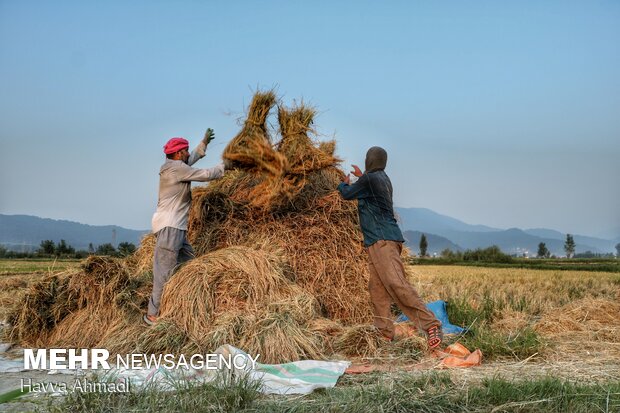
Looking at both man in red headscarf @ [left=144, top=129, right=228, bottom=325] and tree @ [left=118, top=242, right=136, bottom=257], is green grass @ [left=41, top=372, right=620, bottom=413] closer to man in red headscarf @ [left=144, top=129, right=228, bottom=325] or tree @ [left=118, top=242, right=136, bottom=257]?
man in red headscarf @ [left=144, top=129, right=228, bottom=325]

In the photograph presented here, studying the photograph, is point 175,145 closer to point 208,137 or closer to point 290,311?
point 208,137

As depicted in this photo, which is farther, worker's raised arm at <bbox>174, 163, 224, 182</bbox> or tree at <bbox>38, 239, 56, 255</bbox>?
tree at <bbox>38, 239, 56, 255</bbox>

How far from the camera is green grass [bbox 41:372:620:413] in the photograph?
422 cm

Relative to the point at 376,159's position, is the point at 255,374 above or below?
below

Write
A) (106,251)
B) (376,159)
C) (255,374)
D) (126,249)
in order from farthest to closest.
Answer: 1. (106,251)
2. (126,249)
3. (376,159)
4. (255,374)

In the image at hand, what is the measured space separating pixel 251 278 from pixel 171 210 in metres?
1.29

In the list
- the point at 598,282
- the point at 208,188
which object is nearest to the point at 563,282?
the point at 598,282

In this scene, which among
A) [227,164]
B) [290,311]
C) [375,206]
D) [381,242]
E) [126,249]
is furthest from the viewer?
[126,249]

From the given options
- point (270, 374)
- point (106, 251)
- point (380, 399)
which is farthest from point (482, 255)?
point (380, 399)

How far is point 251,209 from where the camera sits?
8.12 m

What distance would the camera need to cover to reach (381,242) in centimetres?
695

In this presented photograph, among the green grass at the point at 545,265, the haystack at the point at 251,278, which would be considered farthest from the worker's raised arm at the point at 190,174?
the green grass at the point at 545,265

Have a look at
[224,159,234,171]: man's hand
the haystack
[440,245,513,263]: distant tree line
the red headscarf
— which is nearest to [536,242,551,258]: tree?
[440,245,513,263]: distant tree line

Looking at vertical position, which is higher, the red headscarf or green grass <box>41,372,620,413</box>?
the red headscarf
